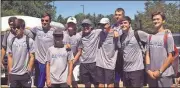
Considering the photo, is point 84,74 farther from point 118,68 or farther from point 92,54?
point 118,68

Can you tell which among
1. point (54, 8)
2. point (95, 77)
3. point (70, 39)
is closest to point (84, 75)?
point (95, 77)

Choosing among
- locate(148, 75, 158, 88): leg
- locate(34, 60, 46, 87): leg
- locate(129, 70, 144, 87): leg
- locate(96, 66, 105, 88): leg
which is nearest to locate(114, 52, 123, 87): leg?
locate(96, 66, 105, 88): leg

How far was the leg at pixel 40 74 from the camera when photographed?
9.28 m

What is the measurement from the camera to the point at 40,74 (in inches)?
369

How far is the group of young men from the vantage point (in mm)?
7258

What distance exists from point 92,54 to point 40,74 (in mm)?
1303

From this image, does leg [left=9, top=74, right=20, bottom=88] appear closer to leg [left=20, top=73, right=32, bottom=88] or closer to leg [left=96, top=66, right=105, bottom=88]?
leg [left=20, top=73, right=32, bottom=88]

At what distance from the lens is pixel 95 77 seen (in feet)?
32.3

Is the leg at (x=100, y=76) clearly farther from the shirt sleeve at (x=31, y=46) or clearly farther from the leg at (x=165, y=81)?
the leg at (x=165, y=81)

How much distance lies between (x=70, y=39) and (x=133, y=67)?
2054mm

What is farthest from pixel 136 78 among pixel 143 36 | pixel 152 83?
pixel 152 83

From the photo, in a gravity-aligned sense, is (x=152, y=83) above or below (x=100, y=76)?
above

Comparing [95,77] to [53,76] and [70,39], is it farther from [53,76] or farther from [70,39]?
[53,76]

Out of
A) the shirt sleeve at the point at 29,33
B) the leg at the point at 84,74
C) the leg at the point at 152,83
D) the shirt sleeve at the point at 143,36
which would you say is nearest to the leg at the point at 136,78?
the shirt sleeve at the point at 143,36
